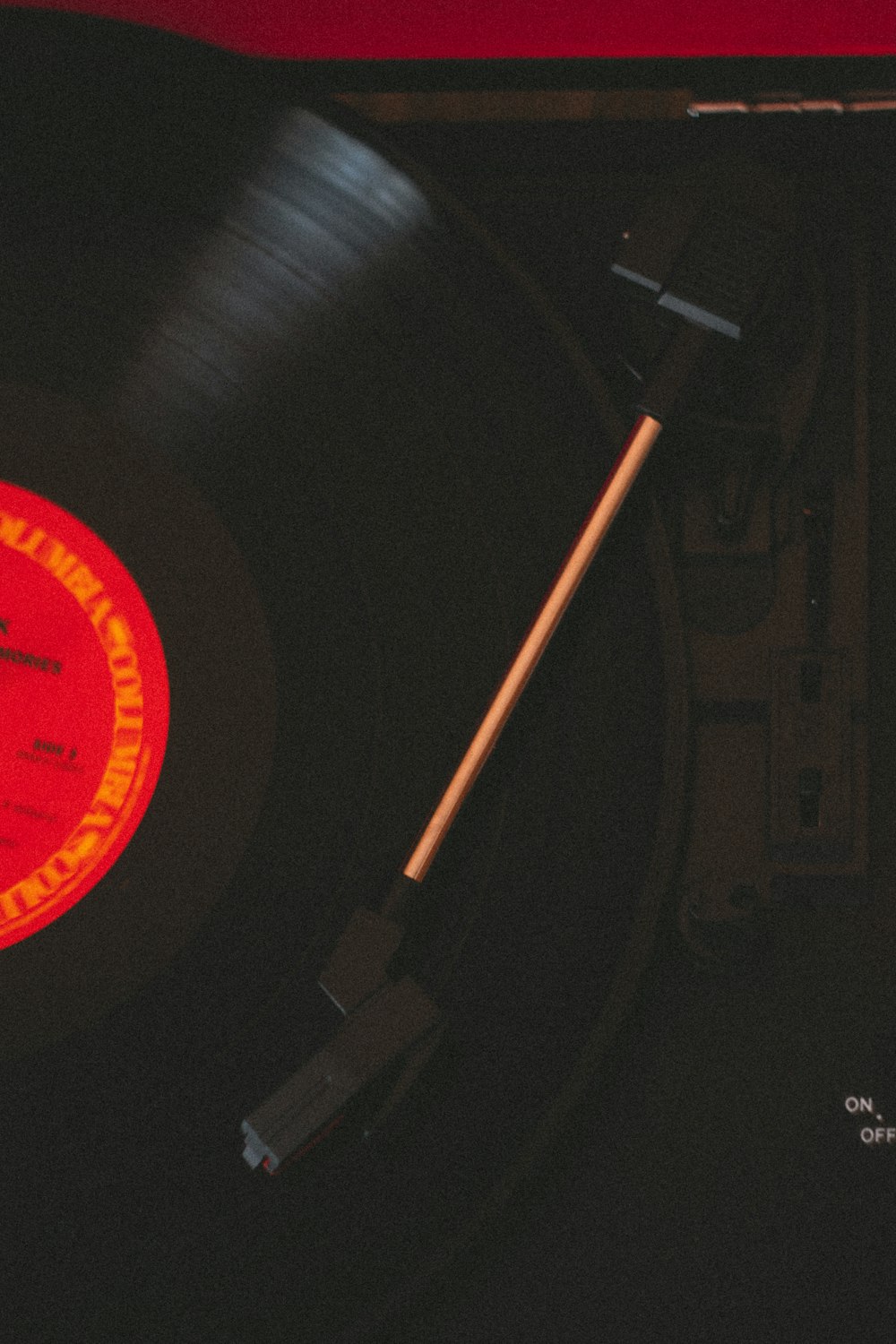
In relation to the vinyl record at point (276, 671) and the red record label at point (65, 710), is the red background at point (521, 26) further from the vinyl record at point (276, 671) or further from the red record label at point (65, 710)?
the red record label at point (65, 710)

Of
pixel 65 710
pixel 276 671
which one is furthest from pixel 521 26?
pixel 65 710

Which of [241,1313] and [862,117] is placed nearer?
[241,1313]

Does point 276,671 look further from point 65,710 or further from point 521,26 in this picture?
point 521,26

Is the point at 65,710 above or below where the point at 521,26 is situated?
below

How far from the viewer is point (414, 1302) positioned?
0.81 metres

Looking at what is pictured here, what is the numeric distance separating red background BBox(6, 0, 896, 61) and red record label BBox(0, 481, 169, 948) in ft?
1.44

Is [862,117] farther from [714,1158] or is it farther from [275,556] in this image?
[714,1158]

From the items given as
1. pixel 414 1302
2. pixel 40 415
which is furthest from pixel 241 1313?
pixel 40 415

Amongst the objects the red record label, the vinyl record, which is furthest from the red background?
the red record label

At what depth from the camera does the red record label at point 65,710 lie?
96cm

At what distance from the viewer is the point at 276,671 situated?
92 cm

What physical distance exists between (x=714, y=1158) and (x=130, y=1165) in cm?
46

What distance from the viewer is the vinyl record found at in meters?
0.84

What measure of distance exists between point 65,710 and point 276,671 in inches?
7.9
